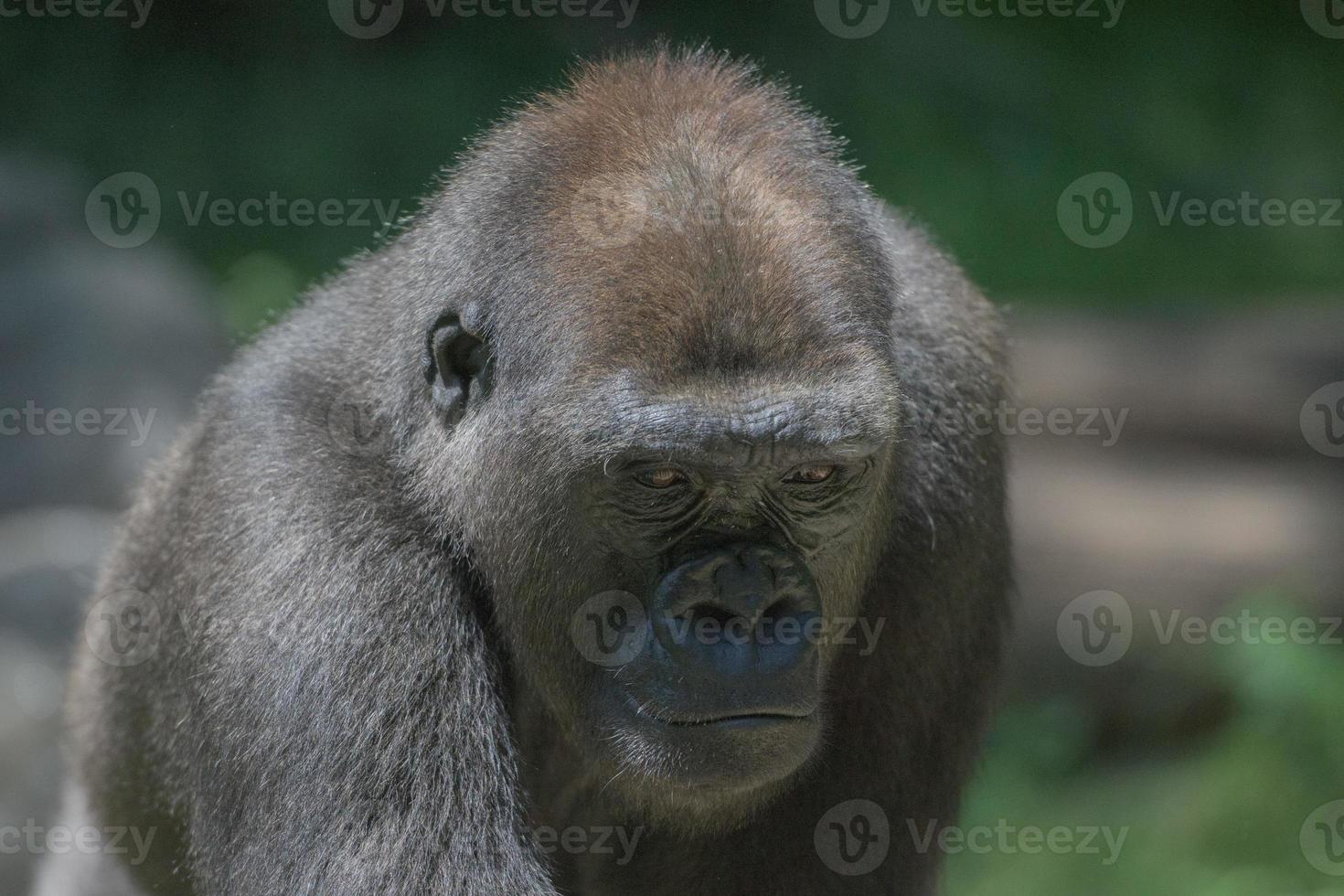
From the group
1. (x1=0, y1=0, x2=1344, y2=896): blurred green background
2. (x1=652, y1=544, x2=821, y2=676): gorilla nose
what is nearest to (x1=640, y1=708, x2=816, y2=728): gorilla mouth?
(x1=652, y1=544, x2=821, y2=676): gorilla nose

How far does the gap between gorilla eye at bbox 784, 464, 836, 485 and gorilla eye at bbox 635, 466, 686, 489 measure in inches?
12.0

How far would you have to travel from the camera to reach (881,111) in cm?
1549

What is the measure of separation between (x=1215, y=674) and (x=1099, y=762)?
0.91 metres

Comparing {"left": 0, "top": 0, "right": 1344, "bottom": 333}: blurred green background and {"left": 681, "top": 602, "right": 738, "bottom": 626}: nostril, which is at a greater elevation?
{"left": 0, "top": 0, "right": 1344, "bottom": 333}: blurred green background

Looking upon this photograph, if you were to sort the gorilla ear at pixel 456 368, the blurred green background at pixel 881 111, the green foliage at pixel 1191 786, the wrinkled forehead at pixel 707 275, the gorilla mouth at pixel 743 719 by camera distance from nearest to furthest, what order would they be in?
1. the gorilla mouth at pixel 743 719
2. the wrinkled forehead at pixel 707 275
3. the gorilla ear at pixel 456 368
4. the green foliage at pixel 1191 786
5. the blurred green background at pixel 881 111

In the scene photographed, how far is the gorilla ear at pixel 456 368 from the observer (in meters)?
4.50

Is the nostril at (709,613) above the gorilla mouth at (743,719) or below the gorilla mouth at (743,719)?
above

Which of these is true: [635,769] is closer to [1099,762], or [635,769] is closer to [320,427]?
[320,427]

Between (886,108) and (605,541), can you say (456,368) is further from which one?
(886,108)

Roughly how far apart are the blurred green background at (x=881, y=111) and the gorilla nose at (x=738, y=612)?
387 inches

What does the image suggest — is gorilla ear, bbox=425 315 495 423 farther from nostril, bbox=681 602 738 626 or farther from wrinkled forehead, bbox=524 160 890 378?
nostril, bbox=681 602 738 626

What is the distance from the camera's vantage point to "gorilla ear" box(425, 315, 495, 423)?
177 inches

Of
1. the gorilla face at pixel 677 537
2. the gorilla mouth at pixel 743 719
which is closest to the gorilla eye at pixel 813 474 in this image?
the gorilla face at pixel 677 537

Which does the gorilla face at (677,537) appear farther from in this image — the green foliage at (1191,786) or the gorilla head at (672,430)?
the green foliage at (1191,786)
